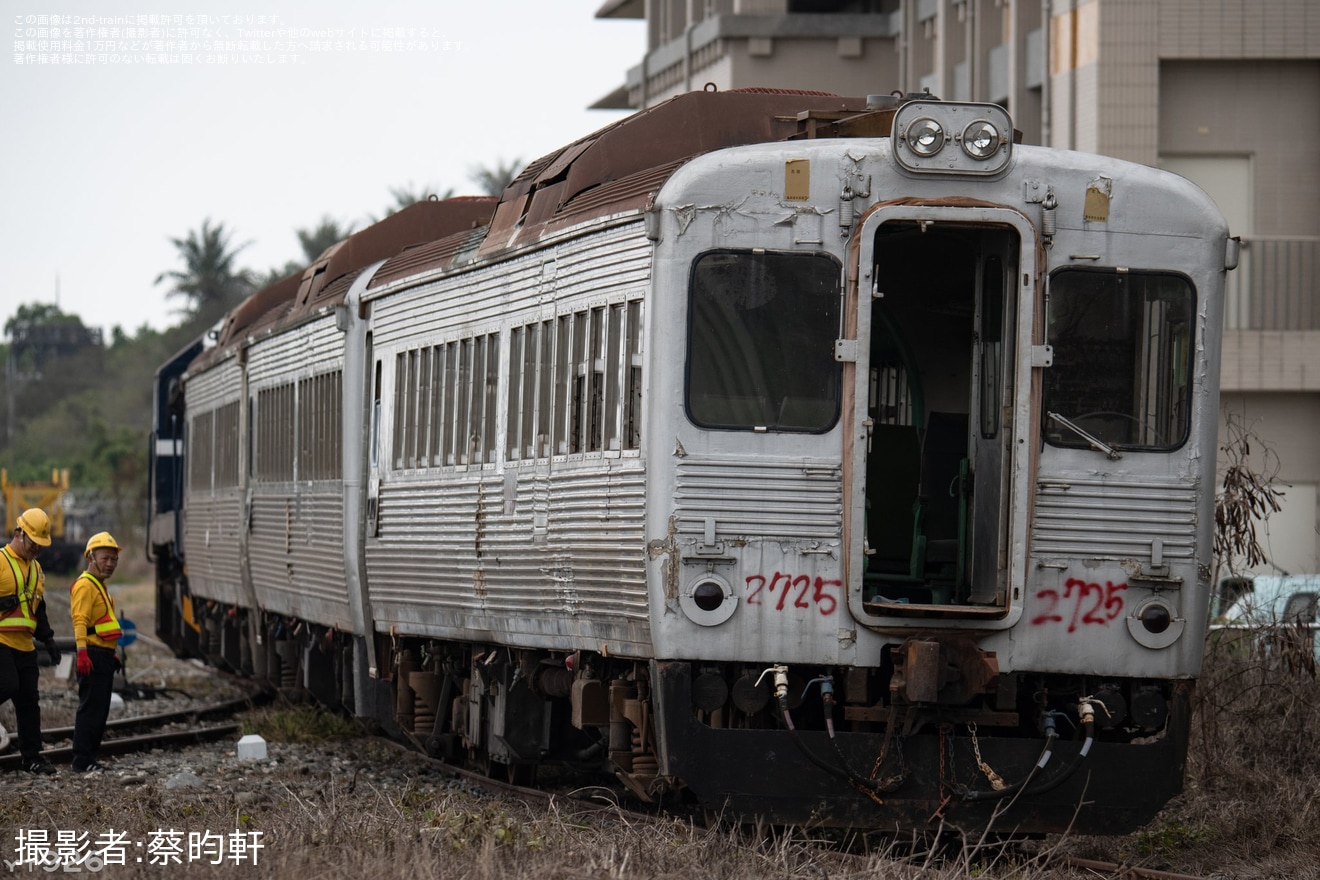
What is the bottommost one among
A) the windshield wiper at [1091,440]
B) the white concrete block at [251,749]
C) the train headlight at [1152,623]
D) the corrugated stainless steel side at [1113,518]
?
the white concrete block at [251,749]

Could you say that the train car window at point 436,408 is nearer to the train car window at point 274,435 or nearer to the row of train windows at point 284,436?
the row of train windows at point 284,436

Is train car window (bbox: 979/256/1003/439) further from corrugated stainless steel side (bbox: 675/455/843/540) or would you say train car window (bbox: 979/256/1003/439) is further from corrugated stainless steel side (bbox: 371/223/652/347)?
corrugated stainless steel side (bbox: 371/223/652/347)

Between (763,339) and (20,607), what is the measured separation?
20.2 ft

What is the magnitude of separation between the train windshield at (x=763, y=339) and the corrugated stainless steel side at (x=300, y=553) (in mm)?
5435

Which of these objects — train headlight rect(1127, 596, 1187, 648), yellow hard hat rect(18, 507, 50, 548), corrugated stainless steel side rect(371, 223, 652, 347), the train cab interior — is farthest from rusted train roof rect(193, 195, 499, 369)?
train headlight rect(1127, 596, 1187, 648)

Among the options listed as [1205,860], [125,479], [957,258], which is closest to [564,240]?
[957,258]

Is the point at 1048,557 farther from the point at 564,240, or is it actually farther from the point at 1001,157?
the point at 564,240

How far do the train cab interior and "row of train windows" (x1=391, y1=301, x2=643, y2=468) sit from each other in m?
1.12

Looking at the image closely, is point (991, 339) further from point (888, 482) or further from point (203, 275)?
point (203, 275)

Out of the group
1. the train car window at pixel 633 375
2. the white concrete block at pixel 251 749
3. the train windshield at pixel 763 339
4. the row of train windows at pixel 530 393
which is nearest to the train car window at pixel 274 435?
the white concrete block at pixel 251 749

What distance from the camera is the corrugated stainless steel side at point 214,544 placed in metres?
18.1

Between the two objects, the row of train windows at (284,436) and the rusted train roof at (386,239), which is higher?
the rusted train roof at (386,239)

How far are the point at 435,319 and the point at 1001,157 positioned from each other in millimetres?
4233

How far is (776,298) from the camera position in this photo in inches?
344
